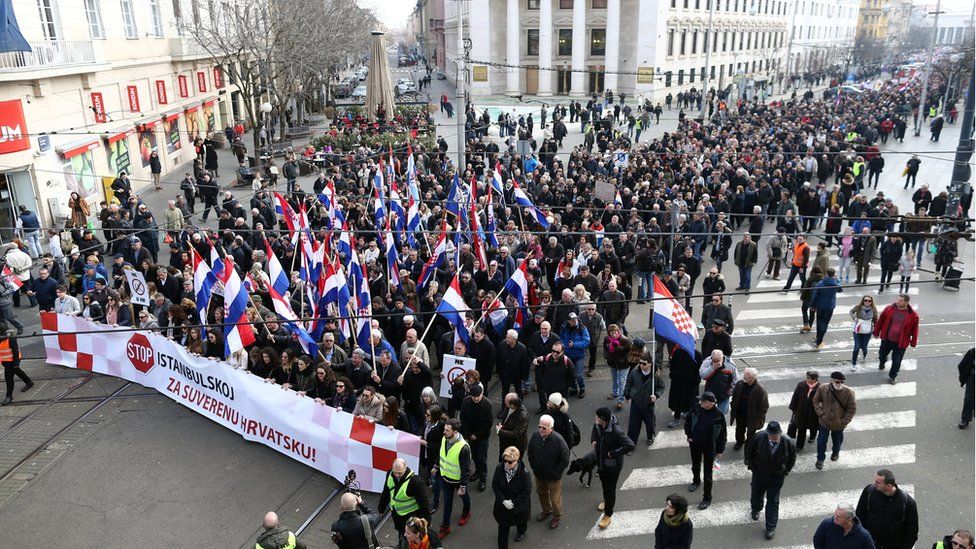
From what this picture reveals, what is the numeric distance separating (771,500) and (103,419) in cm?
966

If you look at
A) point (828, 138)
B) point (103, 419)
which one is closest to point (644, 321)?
point (103, 419)

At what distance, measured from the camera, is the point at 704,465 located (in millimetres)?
8836

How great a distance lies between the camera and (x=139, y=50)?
30844 millimetres

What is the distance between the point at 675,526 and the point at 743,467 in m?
3.14

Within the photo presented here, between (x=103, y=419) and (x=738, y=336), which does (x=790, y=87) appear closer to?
(x=738, y=336)

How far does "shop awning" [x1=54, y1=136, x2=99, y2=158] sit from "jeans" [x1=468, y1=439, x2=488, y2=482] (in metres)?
19.8

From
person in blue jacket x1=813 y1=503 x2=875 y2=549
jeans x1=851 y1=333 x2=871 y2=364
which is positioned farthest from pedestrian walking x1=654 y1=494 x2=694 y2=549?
jeans x1=851 y1=333 x2=871 y2=364

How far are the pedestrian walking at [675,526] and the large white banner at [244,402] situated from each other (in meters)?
3.20

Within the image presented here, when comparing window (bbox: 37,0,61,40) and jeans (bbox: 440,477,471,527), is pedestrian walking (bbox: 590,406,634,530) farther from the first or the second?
window (bbox: 37,0,61,40)

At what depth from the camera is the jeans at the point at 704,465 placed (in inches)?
347

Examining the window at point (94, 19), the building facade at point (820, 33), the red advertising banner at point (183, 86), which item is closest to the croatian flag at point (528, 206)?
the window at point (94, 19)

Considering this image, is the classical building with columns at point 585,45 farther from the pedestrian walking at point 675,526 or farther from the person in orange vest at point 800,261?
the pedestrian walking at point 675,526

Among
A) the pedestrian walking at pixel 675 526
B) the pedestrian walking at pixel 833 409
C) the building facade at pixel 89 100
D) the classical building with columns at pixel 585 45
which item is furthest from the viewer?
the classical building with columns at pixel 585 45

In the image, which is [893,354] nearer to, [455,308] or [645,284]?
[645,284]
